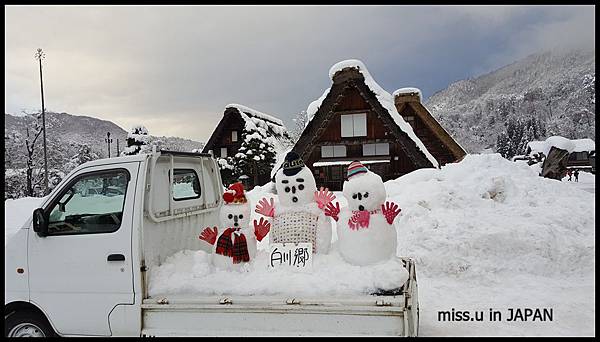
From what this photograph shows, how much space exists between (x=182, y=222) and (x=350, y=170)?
1.86 m

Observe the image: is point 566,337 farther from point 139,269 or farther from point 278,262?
point 139,269

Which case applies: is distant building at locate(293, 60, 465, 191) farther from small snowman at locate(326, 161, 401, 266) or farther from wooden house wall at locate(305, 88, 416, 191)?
small snowman at locate(326, 161, 401, 266)

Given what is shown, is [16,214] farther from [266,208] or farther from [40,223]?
[266,208]

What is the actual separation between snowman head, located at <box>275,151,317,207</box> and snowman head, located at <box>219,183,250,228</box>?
37 centimetres

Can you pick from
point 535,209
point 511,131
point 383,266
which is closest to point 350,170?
point 383,266

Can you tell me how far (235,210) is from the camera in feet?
13.7

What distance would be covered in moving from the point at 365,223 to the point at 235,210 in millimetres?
1267

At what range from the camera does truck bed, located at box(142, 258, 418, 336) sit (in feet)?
10.4

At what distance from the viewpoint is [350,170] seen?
163 inches

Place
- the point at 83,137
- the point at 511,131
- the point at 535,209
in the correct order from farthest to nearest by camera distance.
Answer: the point at 511,131 → the point at 83,137 → the point at 535,209

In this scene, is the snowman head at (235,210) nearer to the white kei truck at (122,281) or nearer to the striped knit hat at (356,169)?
the white kei truck at (122,281)

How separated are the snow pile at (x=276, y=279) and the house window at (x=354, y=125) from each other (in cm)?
1690

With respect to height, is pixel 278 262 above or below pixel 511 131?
below

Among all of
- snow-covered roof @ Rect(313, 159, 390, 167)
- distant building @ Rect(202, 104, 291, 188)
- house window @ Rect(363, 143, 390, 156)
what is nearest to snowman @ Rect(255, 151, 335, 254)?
snow-covered roof @ Rect(313, 159, 390, 167)
